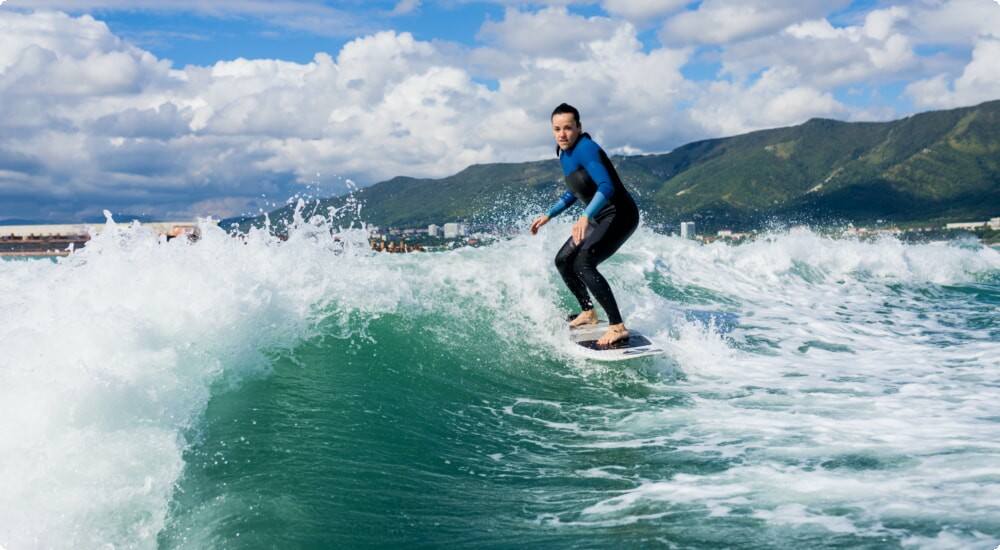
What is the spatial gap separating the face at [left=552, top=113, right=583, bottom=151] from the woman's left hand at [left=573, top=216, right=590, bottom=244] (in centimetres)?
103

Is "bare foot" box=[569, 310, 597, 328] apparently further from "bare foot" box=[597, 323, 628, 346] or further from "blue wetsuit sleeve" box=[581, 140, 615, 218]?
"blue wetsuit sleeve" box=[581, 140, 615, 218]

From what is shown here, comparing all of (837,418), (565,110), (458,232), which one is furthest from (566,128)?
(458,232)

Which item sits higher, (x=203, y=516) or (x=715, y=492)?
(x=203, y=516)

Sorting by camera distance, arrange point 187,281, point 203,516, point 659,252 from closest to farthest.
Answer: point 203,516 → point 187,281 → point 659,252

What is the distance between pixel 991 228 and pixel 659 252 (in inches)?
4513

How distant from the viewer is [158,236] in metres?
9.15

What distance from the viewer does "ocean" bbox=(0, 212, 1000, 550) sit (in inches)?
178

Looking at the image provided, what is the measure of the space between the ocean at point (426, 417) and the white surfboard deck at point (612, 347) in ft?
0.74

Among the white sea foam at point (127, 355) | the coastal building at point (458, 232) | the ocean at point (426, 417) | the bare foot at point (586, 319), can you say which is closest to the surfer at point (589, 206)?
the bare foot at point (586, 319)

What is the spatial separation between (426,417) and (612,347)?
2.97 metres

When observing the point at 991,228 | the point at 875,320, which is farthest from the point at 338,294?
the point at 991,228

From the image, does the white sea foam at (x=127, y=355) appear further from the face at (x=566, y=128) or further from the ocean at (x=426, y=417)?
the face at (x=566, y=128)

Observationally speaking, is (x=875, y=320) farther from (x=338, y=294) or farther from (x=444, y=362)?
(x=338, y=294)

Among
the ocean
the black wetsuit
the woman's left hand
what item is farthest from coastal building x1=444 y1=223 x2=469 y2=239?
the woman's left hand
